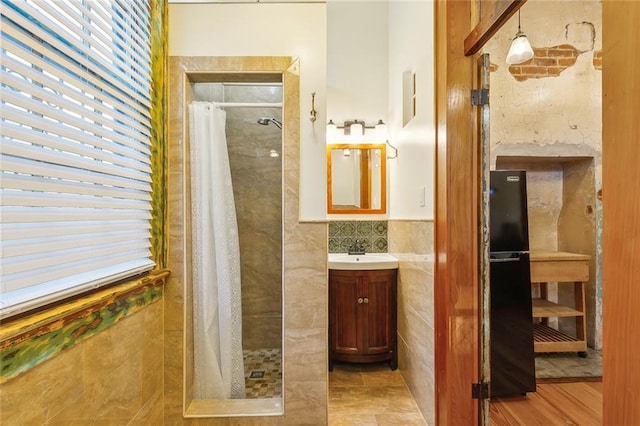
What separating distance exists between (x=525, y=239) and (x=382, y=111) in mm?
1715

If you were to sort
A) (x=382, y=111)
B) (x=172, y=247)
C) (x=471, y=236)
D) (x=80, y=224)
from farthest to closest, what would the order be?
(x=382, y=111) < (x=172, y=247) < (x=471, y=236) < (x=80, y=224)

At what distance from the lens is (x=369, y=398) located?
2.34 m

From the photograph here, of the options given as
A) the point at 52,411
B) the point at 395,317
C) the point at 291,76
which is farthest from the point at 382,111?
the point at 52,411

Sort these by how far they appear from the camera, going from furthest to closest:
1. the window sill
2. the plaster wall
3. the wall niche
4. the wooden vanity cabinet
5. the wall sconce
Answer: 1. the wall sconce
2. the wall niche
3. the plaster wall
4. the wooden vanity cabinet
5. the window sill

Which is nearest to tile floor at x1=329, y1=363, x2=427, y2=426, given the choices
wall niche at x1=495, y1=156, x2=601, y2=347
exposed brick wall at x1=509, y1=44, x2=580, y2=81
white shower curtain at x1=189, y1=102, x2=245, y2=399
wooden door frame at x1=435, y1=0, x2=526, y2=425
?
wooden door frame at x1=435, y1=0, x2=526, y2=425

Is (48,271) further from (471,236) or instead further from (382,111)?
(382,111)

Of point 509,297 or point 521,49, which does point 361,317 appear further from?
point 521,49

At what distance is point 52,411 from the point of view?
1057 millimetres

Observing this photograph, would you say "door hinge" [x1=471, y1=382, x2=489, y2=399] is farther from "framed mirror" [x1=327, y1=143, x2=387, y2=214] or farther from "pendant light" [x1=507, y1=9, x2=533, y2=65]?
"pendant light" [x1=507, y1=9, x2=533, y2=65]

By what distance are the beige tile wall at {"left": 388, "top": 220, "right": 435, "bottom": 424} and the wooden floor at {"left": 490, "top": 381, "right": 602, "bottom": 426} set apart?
0.50m

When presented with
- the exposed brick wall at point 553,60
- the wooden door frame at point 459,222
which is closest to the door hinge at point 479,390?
the wooden door frame at point 459,222

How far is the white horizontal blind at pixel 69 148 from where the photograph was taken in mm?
943

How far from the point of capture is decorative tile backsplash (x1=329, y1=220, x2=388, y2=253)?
322cm

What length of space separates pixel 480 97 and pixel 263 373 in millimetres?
2240
